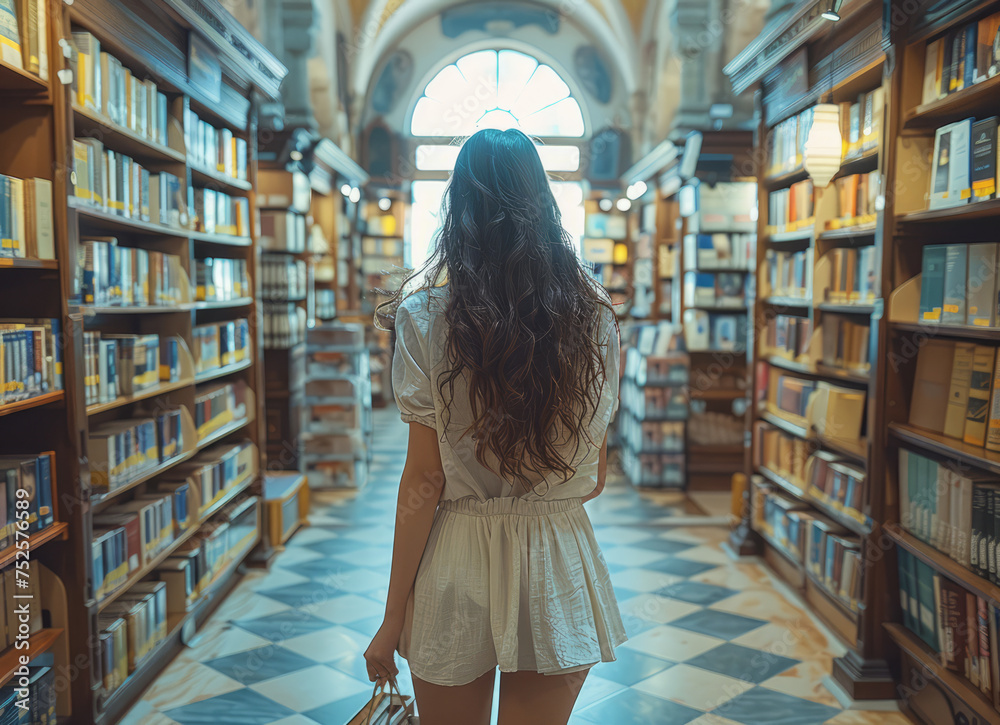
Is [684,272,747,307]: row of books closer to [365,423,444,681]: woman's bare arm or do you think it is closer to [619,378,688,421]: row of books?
[619,378,688,421]: row of books

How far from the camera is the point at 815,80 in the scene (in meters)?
3.67

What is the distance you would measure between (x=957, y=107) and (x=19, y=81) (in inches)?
119

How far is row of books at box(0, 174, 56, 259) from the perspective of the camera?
2139 millimetres

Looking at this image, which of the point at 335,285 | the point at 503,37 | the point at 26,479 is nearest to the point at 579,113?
Answer: the point at 503,37

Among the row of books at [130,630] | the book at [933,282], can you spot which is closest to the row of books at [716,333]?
the book at [933,282]

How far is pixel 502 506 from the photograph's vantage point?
1.38 m

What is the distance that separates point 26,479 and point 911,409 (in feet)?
10.0

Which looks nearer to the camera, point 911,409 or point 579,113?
point 911,409

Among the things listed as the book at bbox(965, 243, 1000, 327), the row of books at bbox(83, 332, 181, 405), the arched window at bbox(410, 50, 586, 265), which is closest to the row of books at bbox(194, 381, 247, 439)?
the row of books at bbox(83, 332, 181, 405)

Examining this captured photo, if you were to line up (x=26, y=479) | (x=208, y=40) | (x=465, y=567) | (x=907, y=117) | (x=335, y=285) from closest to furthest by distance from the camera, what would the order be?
(x=465, y=567) < (x=26, y=479) < (x=907, y=117) < (x=208, y=40) < (x=335, y=285)

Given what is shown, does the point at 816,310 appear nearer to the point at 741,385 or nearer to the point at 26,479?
the point at 741,385

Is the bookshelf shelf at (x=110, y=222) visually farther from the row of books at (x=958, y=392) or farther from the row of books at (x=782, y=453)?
the row of books at (x=782, y=453)

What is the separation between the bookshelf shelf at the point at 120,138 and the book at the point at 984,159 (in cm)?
288

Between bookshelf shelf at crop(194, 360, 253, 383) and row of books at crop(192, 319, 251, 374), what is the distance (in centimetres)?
2
